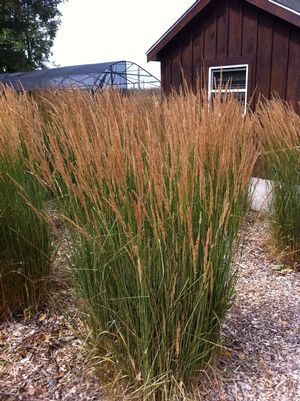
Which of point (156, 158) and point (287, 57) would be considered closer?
point (156, 158)

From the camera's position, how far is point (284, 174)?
2.76 metres

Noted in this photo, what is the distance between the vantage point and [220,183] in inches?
62.1

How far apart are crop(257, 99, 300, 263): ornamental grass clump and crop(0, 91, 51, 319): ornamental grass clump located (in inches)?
63.5

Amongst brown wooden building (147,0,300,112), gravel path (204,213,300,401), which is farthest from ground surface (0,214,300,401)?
brown wooden building (147,0,300,112)

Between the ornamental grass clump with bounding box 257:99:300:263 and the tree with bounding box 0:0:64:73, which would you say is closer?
the ornamental grass clump with bounding box 257:99:300:263

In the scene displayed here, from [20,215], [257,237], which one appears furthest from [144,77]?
[20,215]

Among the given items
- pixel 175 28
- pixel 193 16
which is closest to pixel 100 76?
pixel 175 28

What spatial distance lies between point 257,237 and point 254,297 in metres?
0.96

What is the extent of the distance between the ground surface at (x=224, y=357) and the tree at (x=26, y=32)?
18698 millimetres

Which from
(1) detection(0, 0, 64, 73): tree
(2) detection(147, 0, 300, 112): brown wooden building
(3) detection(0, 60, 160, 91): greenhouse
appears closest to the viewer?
(2) detection(147, 0, 300, 112): brown wooden building

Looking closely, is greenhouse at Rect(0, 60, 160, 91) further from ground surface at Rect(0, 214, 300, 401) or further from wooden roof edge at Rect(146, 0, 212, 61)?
ground surface at Rect(0, 214, 300, 401)

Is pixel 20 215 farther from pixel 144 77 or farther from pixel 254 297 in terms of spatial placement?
pixel 144 77

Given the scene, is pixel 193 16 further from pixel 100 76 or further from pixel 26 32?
pixel 26 32

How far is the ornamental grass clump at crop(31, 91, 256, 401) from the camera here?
133 cm
